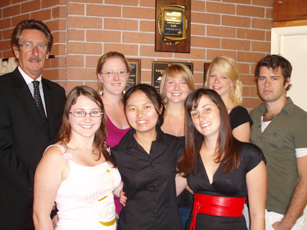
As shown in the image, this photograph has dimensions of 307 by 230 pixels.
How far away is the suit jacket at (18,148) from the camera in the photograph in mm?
1739

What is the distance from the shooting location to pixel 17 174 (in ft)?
5.66

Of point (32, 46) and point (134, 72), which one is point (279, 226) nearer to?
point (134, 72)

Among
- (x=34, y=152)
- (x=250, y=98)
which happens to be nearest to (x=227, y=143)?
(x=34, y=152)

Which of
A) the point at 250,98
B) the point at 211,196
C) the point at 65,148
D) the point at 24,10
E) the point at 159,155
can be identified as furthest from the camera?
the point at 250,98

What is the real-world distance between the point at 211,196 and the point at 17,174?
4.49ft

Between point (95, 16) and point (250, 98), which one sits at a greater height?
point (95, 16)

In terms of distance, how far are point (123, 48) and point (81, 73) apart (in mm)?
566

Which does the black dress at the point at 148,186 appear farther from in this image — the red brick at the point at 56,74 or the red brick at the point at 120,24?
the red brick at the point at 120,24

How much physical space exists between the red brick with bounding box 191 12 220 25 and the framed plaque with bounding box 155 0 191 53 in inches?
3.5

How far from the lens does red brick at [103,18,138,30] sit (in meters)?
2.80

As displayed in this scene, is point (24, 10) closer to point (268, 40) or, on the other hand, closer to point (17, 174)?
point (17, 174)

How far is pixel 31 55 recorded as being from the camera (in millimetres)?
2031

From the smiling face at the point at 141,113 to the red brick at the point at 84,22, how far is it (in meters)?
1.35

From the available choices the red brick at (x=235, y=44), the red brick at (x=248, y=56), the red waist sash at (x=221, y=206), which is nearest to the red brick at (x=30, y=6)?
the red brick at (x=235, y=44)
